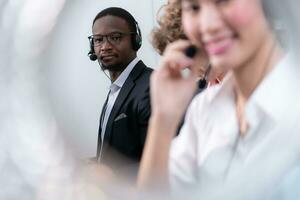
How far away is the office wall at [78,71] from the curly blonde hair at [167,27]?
0.4 inches

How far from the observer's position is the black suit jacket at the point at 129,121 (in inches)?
16.2

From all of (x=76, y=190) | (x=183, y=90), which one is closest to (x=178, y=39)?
(x=183, y=90)

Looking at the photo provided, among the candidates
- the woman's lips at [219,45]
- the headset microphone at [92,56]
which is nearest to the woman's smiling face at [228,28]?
the woman's lips at [219,45]

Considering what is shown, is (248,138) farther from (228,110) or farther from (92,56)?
(92,56)

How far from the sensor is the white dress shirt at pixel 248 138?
0.38 m

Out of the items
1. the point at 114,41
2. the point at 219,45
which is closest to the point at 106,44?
the point at 114,41

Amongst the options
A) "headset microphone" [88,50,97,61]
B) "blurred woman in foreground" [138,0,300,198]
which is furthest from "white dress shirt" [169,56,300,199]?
"headset microphone" [88,50,97,61]

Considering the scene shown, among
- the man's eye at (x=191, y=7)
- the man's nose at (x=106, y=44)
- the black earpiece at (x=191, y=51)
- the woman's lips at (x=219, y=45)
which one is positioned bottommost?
the man's nose at (x=106, y=44)

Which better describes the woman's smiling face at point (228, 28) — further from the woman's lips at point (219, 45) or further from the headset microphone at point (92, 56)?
the headset microphone at point (92, 56)

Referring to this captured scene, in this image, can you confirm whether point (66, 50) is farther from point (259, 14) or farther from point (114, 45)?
point (259, 14)

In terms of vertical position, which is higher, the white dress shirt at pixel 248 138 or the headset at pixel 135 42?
the headset at pixel 135 42

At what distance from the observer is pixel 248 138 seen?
1.24ft

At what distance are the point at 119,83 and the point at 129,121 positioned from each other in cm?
3

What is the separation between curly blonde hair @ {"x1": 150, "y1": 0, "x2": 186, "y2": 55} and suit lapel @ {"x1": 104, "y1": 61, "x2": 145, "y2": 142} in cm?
3
